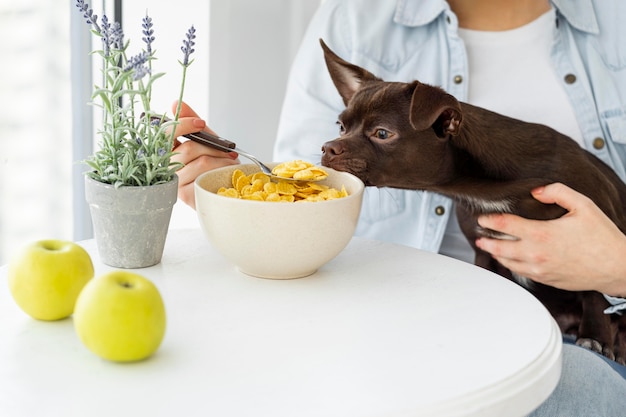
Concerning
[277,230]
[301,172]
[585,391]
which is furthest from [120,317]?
[585,391]

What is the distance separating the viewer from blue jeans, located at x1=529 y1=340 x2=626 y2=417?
101cm

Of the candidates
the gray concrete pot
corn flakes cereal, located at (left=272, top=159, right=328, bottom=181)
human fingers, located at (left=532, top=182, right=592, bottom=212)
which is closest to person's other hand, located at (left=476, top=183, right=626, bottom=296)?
human fingers, located at (left=532, top=182, right=592, bottom=212)

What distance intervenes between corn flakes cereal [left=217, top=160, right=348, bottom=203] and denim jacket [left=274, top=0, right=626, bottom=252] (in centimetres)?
51

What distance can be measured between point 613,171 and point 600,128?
99mm

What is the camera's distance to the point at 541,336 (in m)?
0.85

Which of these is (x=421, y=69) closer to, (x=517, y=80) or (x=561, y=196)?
(x=517, y=80)

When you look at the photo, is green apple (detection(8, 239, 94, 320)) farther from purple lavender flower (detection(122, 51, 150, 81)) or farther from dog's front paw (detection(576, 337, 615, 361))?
dog's front paw (detection(576, 337, 615, 361))

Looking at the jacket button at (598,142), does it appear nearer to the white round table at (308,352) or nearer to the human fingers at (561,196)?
the human fingers at (561,196)

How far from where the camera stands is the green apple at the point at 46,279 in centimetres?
81

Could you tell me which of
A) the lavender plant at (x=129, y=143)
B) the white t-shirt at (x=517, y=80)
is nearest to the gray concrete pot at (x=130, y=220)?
the lavender plant at (x=129, y=143)

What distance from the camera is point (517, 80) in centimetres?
152

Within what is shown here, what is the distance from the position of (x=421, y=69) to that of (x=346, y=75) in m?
0.36

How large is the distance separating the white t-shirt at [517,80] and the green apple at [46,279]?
0.89 meters

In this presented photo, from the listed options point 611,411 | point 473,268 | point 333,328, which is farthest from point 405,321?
point 611,411
